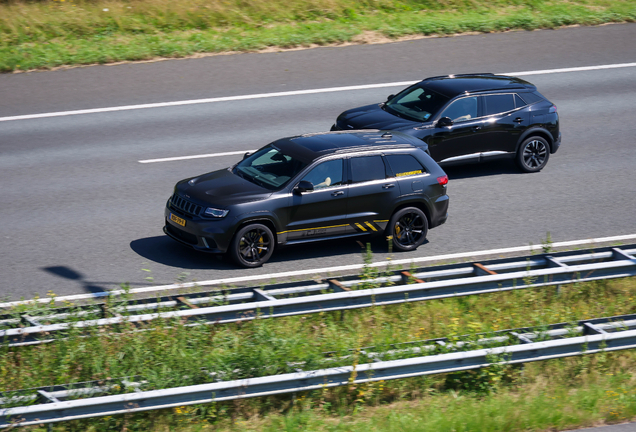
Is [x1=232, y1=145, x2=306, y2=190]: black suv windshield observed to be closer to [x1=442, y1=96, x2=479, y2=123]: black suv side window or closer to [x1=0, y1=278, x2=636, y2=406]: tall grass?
[x1=0, y1=278, x2=636, y2=406]: tall grass

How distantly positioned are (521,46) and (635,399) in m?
16.0

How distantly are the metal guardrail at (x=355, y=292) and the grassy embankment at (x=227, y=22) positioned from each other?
12653 mm

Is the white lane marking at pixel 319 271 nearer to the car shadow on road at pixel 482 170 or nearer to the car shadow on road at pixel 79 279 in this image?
the car shadow on road at pixel 79 279

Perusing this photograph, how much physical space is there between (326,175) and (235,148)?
451 centimetres

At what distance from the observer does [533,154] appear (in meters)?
15.0

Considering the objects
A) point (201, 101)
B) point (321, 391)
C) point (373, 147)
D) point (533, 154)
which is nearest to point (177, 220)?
point (373, 147)

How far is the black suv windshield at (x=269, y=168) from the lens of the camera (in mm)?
11016

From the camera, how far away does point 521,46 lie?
21.7m

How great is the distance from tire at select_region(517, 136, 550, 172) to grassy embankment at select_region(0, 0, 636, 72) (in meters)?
8.01

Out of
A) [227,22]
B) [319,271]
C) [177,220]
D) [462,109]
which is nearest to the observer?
[319,271]

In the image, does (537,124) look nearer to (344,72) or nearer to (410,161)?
(410,161)

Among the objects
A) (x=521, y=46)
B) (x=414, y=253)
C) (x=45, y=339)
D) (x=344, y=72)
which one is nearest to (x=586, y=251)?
(x=414, y=253)

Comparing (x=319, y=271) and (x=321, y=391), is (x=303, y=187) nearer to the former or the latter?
(x=319, y=271)

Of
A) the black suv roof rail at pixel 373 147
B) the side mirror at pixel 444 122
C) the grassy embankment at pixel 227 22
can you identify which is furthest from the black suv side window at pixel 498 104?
the grassy embankment at pixel 227 22
